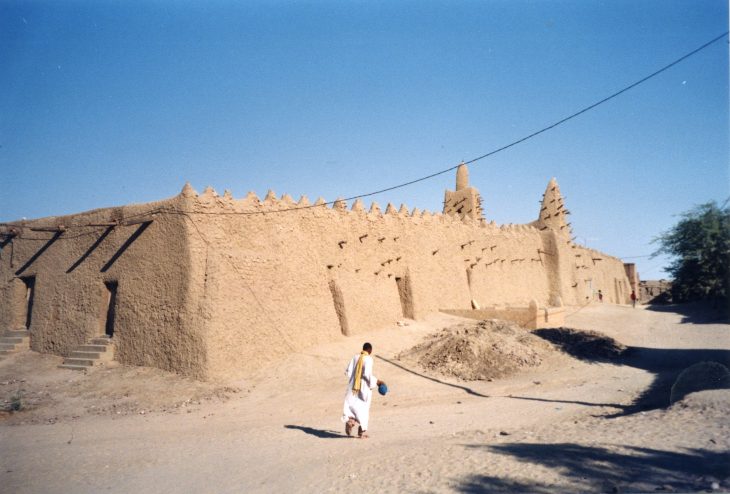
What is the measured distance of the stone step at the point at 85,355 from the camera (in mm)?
13664

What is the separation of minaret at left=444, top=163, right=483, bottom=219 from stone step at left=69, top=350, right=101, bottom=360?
2204cm

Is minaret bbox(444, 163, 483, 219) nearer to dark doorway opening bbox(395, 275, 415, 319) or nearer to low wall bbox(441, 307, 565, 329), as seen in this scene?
low wall bbox(441, 307, 565, 329)

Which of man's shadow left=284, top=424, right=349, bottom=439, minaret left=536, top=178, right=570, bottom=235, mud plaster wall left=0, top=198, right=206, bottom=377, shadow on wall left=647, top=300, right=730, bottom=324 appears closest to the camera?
man's shadow left=284, top=424, right=349, bottom=439

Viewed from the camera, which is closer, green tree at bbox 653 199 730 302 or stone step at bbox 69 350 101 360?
stone step at bbox 69 350 101 360

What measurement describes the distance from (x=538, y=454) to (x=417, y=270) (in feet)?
50.1

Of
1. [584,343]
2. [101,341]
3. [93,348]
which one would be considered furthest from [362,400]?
[584,343]

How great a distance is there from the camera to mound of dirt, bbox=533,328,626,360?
54.4 ft

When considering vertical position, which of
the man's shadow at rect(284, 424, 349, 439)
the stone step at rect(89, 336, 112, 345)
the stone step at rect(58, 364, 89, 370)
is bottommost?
the man's shadow at rect(284, 424, 349, 439)

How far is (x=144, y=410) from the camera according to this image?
1080cm

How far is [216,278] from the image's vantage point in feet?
42.6

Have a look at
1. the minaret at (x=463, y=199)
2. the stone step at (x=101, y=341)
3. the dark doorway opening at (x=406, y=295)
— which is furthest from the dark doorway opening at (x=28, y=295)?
the minaret at (x=463, y=199)

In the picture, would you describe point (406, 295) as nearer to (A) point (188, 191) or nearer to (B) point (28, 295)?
(A) point (188, 191)

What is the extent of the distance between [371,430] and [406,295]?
11.8 metres

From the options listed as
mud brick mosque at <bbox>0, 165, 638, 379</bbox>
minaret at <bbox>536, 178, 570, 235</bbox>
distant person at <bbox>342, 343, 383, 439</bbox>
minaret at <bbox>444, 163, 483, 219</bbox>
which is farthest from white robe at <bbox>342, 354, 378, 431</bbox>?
minaret at <bbox>536, 178, 570, 235</bbox>
